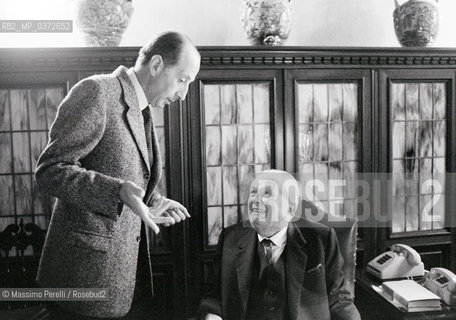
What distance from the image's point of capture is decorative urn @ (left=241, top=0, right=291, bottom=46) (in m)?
2.69

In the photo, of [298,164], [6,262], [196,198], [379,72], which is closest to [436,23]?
[379,72]

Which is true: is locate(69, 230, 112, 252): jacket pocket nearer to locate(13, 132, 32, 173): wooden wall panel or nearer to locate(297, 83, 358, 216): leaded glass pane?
locate(13, 132, 32, 173): wooden wall panel

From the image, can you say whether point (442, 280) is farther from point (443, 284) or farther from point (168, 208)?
point (168, 208)

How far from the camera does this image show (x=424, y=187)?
3.02 metres

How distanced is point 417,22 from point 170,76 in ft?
6.07

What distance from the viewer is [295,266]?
6.81ft

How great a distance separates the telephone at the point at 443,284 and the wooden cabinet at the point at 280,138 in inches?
24.9

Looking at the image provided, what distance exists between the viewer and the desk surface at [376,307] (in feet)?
6.71

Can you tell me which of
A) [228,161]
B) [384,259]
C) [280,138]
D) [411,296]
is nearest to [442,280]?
[411,296]

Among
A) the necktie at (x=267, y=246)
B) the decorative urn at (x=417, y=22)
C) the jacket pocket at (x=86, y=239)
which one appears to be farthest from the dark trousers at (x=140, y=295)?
the decorative urn at (x=417, y=22)

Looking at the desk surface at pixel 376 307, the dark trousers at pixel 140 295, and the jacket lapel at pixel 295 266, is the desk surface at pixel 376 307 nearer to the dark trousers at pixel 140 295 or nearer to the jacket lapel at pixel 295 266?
the jacket lapel at pixel 295 266

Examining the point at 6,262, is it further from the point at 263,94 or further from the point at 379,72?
the point at 379,72

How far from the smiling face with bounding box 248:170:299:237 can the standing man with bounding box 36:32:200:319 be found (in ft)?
Result: 1.40

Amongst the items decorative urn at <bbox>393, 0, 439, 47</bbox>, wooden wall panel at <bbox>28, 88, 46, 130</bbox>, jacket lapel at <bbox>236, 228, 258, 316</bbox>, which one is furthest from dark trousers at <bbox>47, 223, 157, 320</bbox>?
decorative urn at <bbox>393, 0, 439, 47</bbox>
